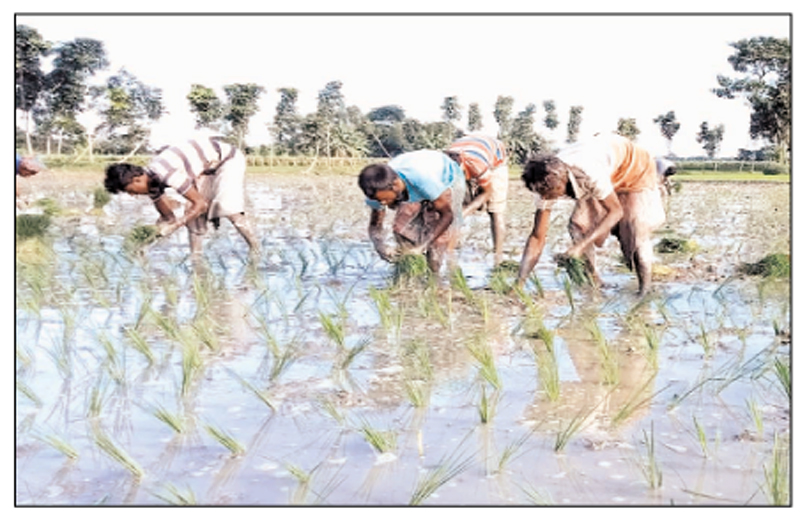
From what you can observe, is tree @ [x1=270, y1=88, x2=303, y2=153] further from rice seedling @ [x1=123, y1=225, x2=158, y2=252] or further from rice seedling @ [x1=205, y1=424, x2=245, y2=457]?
rice seedling @ [x1=205, y1=424, x2=245, y2=457]

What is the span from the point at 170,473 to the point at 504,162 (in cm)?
406

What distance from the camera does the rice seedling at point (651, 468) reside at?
252 cm

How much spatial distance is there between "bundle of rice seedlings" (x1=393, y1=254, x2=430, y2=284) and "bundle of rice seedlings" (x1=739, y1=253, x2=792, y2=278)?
78.5 inches

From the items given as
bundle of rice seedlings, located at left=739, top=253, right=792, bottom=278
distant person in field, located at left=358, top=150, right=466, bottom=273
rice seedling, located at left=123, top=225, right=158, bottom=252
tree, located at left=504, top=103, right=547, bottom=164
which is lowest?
bundle of rice seedlings, located at left=739, top=253, right=792, bottom=278

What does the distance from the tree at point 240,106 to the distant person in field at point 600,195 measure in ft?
35.7

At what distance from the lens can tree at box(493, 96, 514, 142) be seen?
685 inches

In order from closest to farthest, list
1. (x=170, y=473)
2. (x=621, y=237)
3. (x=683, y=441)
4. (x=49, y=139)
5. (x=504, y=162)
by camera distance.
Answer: (x=170, y=473) < (x=683, y=441) < (x=621, y=237) < (x=504, y=162) < (x=49, y=139)

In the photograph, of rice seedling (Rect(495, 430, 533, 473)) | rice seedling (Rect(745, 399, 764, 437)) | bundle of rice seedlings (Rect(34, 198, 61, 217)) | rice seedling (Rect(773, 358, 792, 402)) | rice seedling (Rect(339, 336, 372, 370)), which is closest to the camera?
rice seedling (Rect(495, 430, 533, 473))

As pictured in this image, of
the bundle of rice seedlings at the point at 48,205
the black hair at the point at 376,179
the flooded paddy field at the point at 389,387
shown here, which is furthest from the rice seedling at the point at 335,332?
the bundle of rice seedlings at the point at 48,205

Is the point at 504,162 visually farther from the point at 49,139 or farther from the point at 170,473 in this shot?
the point at 49,139

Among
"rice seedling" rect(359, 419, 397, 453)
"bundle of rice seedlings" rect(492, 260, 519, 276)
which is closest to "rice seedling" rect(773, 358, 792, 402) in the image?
"rice seedling" rect(359, 419, 397, 453)
